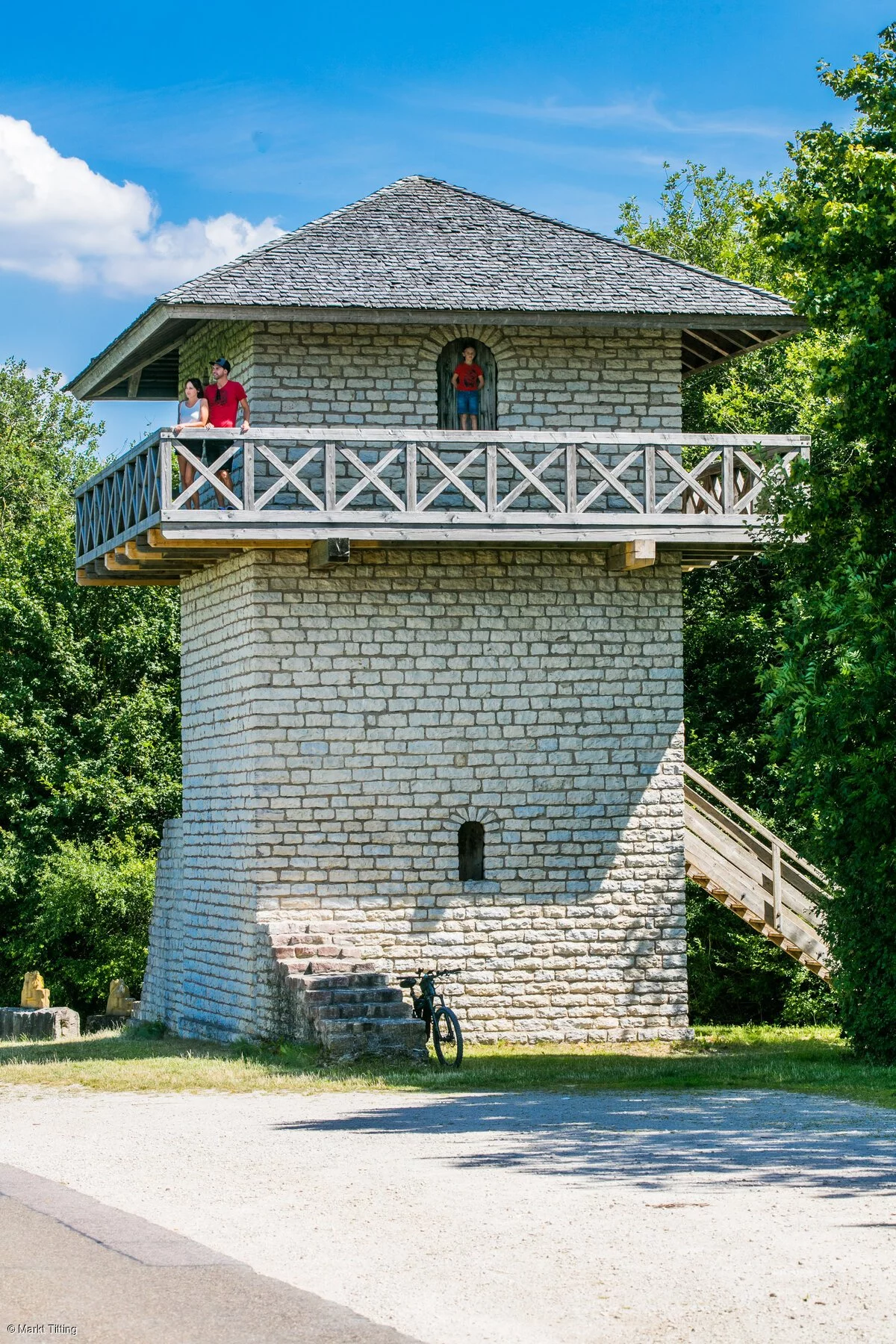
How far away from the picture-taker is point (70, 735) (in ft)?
127

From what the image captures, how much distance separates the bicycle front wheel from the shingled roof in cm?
752

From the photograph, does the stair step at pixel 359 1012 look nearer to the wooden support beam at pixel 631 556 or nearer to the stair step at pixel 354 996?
the stair step at pixel 354 996

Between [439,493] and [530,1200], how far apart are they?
1076 cm

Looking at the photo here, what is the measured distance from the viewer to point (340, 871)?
20219 millimetres

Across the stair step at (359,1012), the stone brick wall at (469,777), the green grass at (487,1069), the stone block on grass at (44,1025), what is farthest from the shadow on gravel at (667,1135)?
the stone block on grass at (44,1025)

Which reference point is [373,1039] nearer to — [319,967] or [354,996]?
[354,996]

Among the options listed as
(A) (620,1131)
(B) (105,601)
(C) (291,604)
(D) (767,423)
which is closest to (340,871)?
(C) (291,604)

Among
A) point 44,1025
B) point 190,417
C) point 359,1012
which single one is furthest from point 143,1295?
point 44,1025

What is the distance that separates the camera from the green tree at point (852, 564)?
50.0 feet

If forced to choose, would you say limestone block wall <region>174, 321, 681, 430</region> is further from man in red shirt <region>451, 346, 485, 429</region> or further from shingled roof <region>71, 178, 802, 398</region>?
shingled roof <region>71, 178, 802, 398</region>

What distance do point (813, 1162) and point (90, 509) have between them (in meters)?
14.6

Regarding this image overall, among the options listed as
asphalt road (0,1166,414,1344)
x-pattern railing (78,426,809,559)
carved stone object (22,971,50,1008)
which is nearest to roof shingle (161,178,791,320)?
x-pattern railing (78,426,809,559)

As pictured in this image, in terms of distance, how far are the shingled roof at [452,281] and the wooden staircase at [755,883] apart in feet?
18.4

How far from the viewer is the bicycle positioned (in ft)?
56.8
